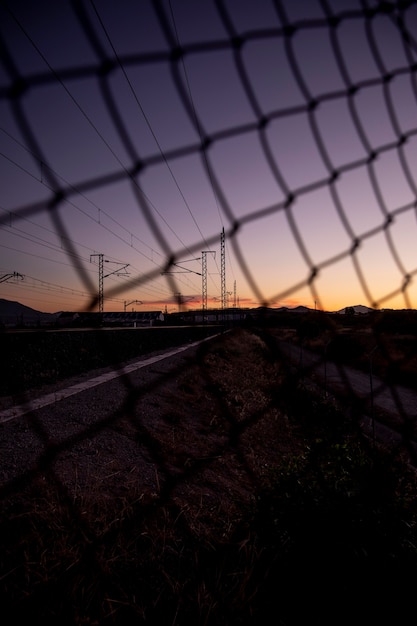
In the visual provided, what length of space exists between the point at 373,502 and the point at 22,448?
4.02 m

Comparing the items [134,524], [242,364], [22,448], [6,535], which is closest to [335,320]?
[134,524]

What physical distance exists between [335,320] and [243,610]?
5.37 ft

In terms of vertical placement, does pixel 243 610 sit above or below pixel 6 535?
below

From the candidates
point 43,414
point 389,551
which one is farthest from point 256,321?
point 43,414

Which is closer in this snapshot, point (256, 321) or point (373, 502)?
point (256, 321)

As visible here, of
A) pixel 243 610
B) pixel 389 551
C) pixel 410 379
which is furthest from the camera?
pixel 410 379

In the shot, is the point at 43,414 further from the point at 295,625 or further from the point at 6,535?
the point at 295,625

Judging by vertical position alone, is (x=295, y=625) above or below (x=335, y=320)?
below

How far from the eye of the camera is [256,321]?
1.57m

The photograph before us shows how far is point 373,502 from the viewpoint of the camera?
3.40 metres

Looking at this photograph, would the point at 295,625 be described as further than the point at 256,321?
Yes

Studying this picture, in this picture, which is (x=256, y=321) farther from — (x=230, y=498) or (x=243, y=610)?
(x=230, y=498)

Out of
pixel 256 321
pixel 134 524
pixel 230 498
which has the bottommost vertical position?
pixel 230 498

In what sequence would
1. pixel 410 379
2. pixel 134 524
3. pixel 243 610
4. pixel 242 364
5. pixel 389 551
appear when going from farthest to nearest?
1. pixel 410 379
2. pixel 242 364
3. pixel 134 524
4. pixel 389 551
5. pixel 243 610
